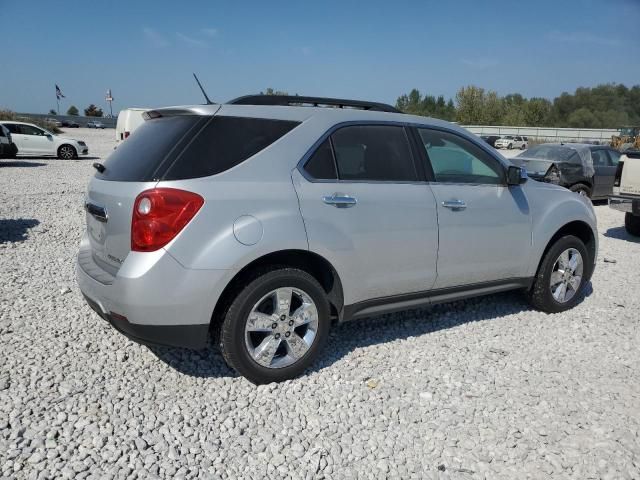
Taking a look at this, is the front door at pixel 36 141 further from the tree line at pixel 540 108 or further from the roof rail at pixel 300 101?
the tree line at pixel 540 108

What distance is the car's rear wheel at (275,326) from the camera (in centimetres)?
320

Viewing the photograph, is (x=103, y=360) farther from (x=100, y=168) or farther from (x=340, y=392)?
(x=340, y=392)

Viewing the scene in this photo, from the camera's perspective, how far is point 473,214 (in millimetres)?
4164

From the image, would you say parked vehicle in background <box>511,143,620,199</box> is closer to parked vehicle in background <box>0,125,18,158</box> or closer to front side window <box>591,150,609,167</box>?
front side window <box>591,150,609,167</box>

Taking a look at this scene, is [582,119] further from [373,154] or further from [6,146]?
[373,154]

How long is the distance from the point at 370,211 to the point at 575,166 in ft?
32.3

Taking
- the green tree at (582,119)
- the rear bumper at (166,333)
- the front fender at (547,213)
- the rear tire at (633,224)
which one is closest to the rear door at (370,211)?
the rear bumper at (166,333)

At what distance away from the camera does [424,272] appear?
396 centimetres

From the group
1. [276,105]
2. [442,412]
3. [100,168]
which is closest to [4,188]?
[100,168]

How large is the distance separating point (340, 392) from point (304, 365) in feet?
0.97

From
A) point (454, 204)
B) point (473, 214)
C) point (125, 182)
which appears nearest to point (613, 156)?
point (473, 214)

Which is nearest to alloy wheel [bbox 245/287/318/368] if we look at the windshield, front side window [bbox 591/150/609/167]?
the windshield

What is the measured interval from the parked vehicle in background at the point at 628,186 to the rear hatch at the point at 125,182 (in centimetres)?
771

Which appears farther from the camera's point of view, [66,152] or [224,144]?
[66,152]
